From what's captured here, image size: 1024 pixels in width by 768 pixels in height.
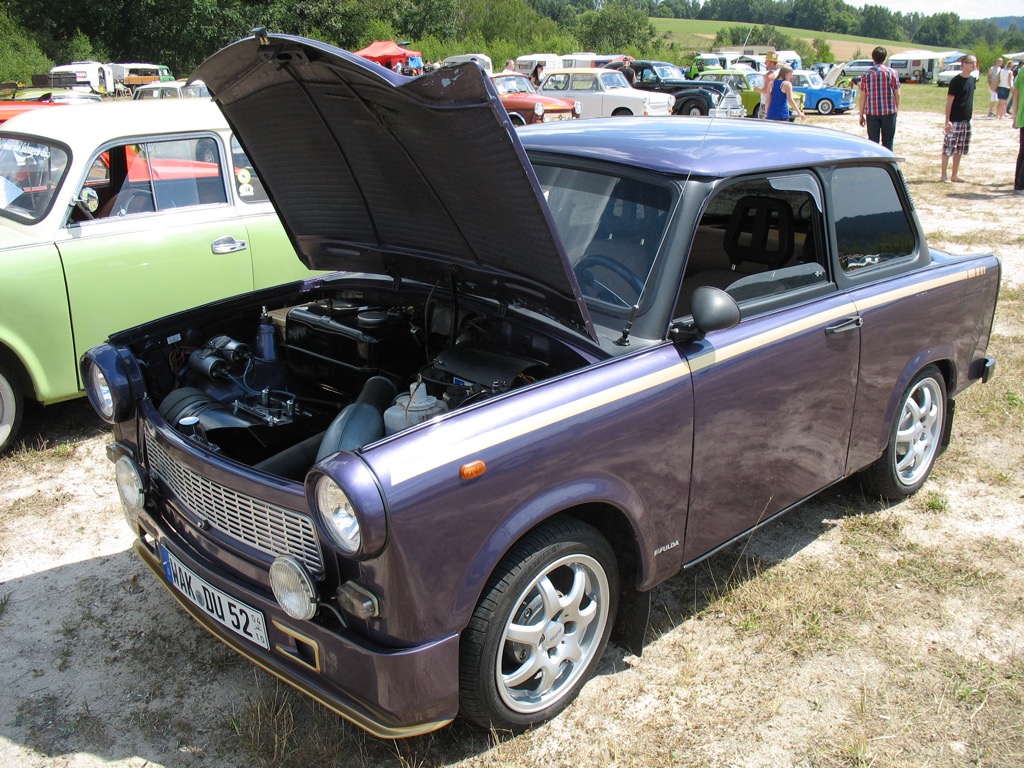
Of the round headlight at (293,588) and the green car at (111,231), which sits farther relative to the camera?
the green car at (111,231)

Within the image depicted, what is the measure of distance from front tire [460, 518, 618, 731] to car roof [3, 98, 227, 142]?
400cm

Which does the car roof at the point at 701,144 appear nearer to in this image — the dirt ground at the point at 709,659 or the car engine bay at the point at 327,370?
the dirt ground at the point at 709,659

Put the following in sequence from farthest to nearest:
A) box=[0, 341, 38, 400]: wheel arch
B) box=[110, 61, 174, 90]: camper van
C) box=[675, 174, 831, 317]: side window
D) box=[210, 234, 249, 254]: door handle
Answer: box=[110, 61, 174, 90]: camper van
box=[210, 234, 249, 254]: door handle
box=[0, 341, 38, 400]: wheel arch
box=[675, 174, 831, 317]: side window

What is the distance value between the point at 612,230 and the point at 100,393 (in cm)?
198

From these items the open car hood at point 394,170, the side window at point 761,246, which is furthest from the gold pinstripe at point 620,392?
the open car hood at point 394,170

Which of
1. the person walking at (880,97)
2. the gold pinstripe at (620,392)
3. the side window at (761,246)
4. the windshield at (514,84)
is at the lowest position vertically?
the gold pinstripe at (620,392)

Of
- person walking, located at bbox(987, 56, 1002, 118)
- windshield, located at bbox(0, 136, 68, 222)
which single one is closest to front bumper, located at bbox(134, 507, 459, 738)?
windshield, located at bbox(0, 136, 68, 222)

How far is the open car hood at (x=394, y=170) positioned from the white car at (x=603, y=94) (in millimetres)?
18942

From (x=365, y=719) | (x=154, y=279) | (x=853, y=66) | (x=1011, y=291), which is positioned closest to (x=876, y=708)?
(x=365, y=719)

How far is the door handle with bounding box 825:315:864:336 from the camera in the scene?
10.9 ft

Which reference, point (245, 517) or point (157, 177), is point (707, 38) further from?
point (245, 517)

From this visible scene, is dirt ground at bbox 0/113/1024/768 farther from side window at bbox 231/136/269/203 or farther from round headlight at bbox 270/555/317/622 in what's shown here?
side window at bbox 231/136/269/203

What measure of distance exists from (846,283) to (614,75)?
20.8 metres

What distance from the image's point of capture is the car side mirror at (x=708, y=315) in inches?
109
